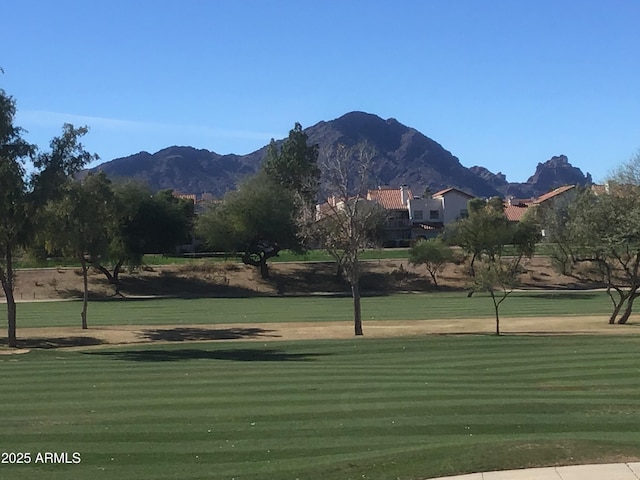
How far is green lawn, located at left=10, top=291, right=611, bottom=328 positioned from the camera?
54.2 metres

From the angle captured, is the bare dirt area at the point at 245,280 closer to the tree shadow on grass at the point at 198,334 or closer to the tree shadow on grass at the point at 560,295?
the tree shadow on grass at the point at 560,295

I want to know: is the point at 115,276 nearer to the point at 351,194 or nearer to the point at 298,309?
the point at 298,309

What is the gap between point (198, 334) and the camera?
44281mm

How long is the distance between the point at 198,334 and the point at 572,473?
116 feet

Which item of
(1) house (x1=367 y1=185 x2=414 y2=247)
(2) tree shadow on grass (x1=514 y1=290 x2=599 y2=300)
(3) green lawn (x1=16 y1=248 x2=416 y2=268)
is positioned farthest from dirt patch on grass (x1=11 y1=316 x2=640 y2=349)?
(1) house (x1=367 y1=185 x2=414 y2=247)

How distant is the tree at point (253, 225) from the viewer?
285 feet

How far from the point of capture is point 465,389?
20.7 m

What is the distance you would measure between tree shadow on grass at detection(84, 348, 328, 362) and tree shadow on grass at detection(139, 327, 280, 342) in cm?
623

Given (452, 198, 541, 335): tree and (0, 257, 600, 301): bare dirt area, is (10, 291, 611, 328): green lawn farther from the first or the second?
(0, 257, 600, 301): bare dirt area

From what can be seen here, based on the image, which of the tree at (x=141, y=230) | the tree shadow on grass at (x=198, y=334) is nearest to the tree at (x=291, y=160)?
the tree at (x=141, y=230)

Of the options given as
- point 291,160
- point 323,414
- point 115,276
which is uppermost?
point 291,160

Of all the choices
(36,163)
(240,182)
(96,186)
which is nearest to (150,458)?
(36,163)

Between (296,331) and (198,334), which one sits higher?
(296,331)

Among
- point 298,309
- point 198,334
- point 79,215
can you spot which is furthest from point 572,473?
point 298,309
